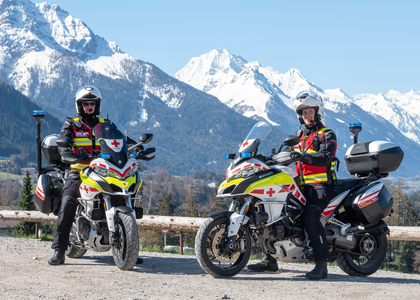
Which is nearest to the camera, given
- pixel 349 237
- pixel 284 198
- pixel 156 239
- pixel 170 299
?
pixel 170 299

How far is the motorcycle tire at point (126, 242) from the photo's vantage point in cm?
614

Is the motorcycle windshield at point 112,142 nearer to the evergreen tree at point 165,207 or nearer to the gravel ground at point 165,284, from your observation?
the gravel ground at point 165,284

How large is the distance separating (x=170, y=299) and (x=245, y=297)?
0.79m

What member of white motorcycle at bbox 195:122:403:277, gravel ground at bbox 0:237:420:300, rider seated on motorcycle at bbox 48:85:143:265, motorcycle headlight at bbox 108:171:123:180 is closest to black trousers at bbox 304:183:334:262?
white motorcycle at bbox 195:122:403:277

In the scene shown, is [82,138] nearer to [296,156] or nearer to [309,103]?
[296,156]

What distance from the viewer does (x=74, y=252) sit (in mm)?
7598

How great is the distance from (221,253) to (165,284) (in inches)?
31.3

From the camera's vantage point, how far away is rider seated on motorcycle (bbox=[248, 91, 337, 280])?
632 cm

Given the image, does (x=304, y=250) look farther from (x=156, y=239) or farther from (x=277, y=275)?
(x=156, y=239)

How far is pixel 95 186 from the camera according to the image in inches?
256

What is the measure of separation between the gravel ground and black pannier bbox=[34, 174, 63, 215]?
2.48 feet

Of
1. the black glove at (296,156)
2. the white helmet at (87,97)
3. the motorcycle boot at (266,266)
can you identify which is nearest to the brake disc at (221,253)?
the motorcycle boot at (266,266)

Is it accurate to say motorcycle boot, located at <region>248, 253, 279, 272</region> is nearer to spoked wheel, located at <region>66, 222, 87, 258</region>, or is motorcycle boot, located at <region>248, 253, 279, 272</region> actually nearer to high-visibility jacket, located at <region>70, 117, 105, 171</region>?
spoked wheel, located at <region>66, 222, 87, 258</region>

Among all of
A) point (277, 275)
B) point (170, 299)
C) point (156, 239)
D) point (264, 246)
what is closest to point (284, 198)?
point (264, 246)
